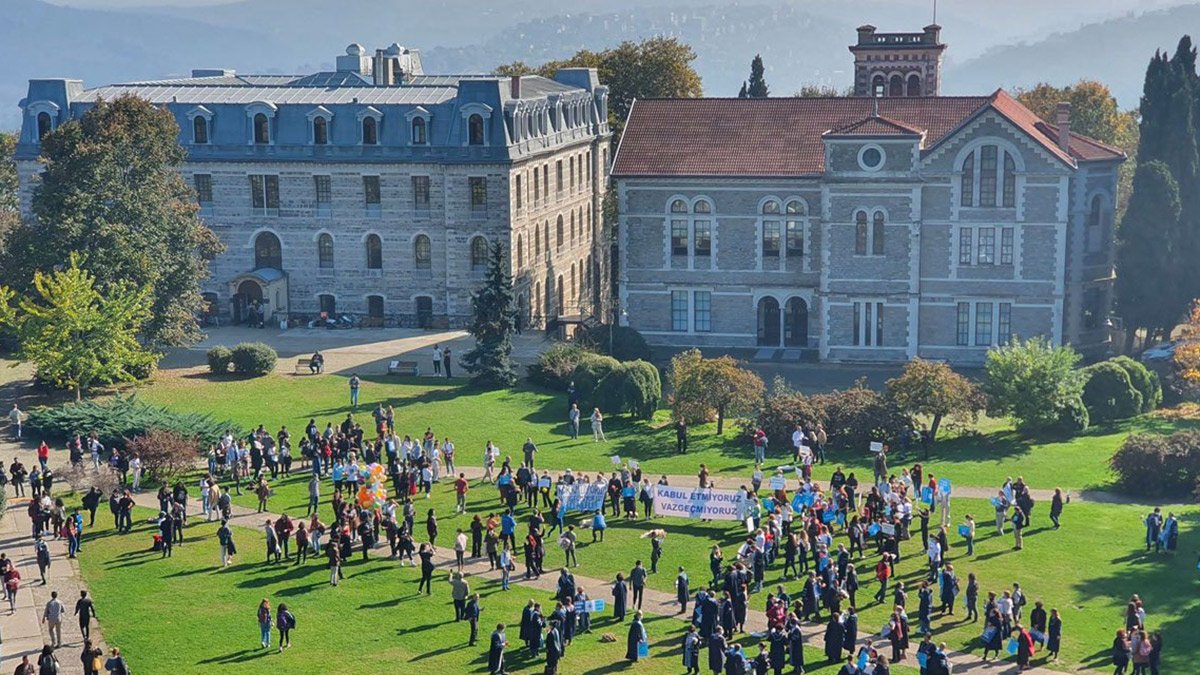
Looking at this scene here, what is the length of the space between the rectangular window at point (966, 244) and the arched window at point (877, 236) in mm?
3509

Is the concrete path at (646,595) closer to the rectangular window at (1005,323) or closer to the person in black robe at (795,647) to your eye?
the person in black robe at (795,647)

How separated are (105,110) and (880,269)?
3415 centimetres

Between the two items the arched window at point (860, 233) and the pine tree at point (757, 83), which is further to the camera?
the pine tree at point (757, 83)

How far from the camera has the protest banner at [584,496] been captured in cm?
4762

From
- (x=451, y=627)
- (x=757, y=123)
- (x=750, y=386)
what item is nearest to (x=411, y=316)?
(x=757, y=123)

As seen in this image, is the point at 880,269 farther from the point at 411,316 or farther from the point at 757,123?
the point at 411,316

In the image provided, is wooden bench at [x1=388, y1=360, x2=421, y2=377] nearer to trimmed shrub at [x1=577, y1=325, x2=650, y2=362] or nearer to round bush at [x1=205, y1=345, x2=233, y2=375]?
round bush at [x1=205, y1=345, x2=233, y2=375]

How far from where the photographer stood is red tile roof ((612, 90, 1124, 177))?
73.8m

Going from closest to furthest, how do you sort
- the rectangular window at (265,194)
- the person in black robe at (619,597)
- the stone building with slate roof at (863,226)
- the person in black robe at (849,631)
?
the person in black robe at (849,631), the person in black robe at (619,597), the stone building with slate roof at (863,226), the rectangular window at (265,194)

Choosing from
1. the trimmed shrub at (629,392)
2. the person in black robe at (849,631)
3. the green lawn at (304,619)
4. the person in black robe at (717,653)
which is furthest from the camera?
the trimmed shrub at (629,392)

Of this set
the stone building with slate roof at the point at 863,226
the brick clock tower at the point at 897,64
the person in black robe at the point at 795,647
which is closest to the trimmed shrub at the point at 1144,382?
the stone building with slate roof at the point at 863,226

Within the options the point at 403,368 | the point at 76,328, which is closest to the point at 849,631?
the point at 76,328

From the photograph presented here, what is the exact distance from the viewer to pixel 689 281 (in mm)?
76188

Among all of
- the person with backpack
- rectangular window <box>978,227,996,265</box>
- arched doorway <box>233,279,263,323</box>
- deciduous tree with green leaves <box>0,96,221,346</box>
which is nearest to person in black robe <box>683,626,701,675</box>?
the person with backpack
